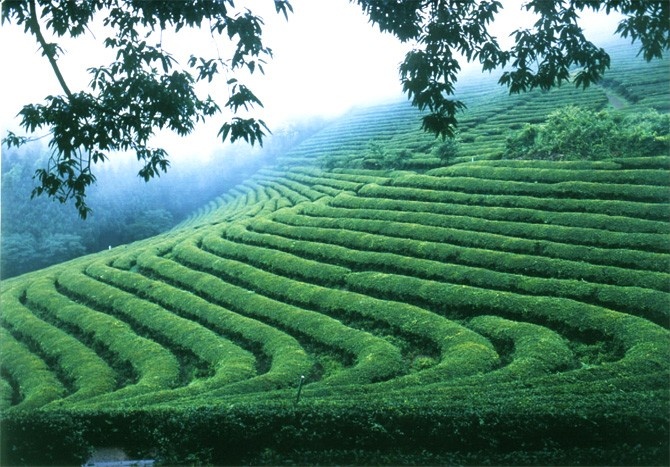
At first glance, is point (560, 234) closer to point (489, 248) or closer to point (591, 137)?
point (489, 248)

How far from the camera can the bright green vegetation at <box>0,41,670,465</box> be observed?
8.91 metres

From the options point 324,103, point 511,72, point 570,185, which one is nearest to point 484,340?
point 511,72

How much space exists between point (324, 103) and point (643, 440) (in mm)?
83376

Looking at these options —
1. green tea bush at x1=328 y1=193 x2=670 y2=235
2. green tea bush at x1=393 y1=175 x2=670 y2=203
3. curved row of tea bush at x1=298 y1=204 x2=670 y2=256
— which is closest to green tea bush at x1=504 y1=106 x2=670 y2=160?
green tea bush at x1=393 y1=175 x2=670 y2=203

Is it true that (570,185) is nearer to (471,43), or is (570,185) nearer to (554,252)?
(554,252)

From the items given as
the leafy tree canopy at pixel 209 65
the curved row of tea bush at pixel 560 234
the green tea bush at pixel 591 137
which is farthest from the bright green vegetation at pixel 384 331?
the leafy tree canopy at pixel 209 65

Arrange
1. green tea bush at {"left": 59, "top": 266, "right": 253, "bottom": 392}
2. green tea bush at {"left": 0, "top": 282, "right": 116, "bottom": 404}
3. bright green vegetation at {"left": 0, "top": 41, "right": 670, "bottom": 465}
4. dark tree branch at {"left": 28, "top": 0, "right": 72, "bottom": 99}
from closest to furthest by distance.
Answer: dark tree branch at {"left": 28, "top": 0, "right": 72, "bottom": 99} → bright green vegetation at {"left": 0, "top": 41, "right": 670, "bottom": 465} → green tea bush at {"left": 59, "top": 266, "right": 253, "bottom": 392} → green tea bush at {"left": 0, "top": 282, "right": 116, "bottom": 404}

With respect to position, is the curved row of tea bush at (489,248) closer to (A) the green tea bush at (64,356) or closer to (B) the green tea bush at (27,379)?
(A) the green tea bush at (64,356)

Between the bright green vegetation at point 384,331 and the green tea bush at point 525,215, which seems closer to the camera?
the bright green vegetation at point 384,331

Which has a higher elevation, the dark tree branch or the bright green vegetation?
the dark tree branch

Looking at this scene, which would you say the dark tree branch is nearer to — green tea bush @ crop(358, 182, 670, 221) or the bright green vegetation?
the bright green vegetation

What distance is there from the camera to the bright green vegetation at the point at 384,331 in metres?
8.91

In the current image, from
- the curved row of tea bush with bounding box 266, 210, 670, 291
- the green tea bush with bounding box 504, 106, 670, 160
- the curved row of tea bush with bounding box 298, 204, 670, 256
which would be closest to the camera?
the curved row of tea bush with bounding box 266, 210, 670, 291

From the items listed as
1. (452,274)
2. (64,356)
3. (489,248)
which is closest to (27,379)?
(64,356)
